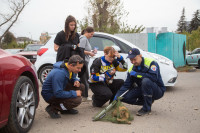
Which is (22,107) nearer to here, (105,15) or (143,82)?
(143,82)

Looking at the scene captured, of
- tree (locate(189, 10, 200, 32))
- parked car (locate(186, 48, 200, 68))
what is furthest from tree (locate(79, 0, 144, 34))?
tree (locate(189, 10, 200, 32))

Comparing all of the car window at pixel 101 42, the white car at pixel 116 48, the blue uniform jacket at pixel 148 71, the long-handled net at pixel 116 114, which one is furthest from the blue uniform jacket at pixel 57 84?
the car window at pixel 101 42

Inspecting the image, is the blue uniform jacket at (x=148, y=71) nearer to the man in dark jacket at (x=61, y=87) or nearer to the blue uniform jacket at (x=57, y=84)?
the man in dark jacket at (x=61, y=87)

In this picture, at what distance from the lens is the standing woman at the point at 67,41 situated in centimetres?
496

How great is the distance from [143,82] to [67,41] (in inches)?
73.4

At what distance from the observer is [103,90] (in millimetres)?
4676

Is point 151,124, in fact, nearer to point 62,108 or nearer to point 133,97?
point 133,97

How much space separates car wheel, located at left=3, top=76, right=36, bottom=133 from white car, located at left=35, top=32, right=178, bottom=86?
3.26 meters

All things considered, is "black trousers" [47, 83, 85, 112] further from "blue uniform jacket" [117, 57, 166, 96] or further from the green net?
"blue uniform jacket" [117, 57, 166, 96]

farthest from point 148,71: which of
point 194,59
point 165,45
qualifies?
point 194,59

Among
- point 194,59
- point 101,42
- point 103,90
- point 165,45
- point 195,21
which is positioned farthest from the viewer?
point 195,21

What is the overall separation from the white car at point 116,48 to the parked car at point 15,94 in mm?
3266

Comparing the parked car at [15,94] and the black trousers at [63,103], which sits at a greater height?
the parked car at [15,94]

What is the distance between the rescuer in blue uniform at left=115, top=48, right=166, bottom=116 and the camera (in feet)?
14.2
